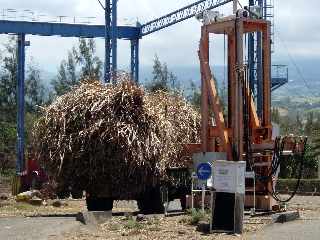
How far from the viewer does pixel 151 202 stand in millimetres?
18906

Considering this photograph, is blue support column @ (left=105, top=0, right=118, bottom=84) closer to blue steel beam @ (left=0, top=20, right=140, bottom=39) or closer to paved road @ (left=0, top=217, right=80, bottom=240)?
blue steel beam @ (left=0, top=20, right=140, bottom=39)

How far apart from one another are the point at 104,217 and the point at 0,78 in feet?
199

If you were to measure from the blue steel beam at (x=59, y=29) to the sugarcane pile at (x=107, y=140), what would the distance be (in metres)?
32.3

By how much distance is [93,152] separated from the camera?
1783 cm

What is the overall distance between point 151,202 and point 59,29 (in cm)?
3377

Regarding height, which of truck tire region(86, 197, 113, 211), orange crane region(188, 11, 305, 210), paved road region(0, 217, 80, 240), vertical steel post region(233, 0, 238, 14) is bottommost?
paved road region(0, 217, 80, 240)

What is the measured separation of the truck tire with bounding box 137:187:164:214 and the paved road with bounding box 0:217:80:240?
312 centimetres

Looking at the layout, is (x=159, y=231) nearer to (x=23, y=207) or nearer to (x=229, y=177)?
(x=229, y=177)

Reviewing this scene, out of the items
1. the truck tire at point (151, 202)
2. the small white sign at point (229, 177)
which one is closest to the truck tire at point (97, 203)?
the truck tire at point (151, 202)

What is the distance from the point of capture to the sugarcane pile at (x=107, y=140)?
17797 mm

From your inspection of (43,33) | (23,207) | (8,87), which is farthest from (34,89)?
(23,207)

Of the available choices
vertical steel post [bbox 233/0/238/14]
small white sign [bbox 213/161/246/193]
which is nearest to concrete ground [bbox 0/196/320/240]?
small white sign [bbox 213/161/246/193]

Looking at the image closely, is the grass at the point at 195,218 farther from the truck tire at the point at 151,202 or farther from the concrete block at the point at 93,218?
the truck tire at the point at 151,202

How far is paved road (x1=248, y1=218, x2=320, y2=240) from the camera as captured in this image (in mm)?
13032
